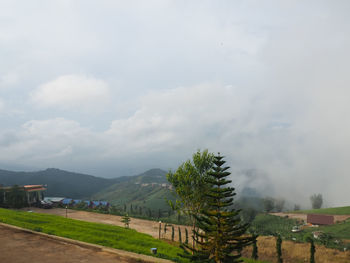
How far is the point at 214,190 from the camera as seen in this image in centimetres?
1366

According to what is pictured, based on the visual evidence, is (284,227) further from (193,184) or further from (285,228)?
(193,184)

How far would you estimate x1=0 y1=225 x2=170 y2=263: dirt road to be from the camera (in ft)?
43.2

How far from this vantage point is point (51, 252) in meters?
14.5

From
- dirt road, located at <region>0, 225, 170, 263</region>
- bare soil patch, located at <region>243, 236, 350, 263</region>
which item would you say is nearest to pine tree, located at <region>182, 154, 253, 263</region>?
dirt road, located at <region>0, 225, 170, 263</region>

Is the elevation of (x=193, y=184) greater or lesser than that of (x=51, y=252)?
greater

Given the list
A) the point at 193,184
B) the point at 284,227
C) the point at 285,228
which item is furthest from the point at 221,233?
the point at 284,227

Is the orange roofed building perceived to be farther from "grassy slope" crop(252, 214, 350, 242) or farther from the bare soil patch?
"grassy slope" crop(252, 214, 350, 242)

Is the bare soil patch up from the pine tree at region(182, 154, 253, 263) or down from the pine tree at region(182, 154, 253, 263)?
down

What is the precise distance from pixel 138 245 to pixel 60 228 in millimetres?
8586

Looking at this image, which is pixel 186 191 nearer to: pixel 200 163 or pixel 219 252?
pixel 200 163

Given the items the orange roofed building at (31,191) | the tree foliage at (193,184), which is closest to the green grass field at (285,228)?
the tree foliage at (193,184)

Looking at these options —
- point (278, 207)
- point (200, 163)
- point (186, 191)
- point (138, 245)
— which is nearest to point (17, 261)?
point (138, 245)

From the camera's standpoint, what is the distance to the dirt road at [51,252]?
519 inches

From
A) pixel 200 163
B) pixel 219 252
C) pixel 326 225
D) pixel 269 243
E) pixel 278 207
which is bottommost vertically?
pixel 278 207
